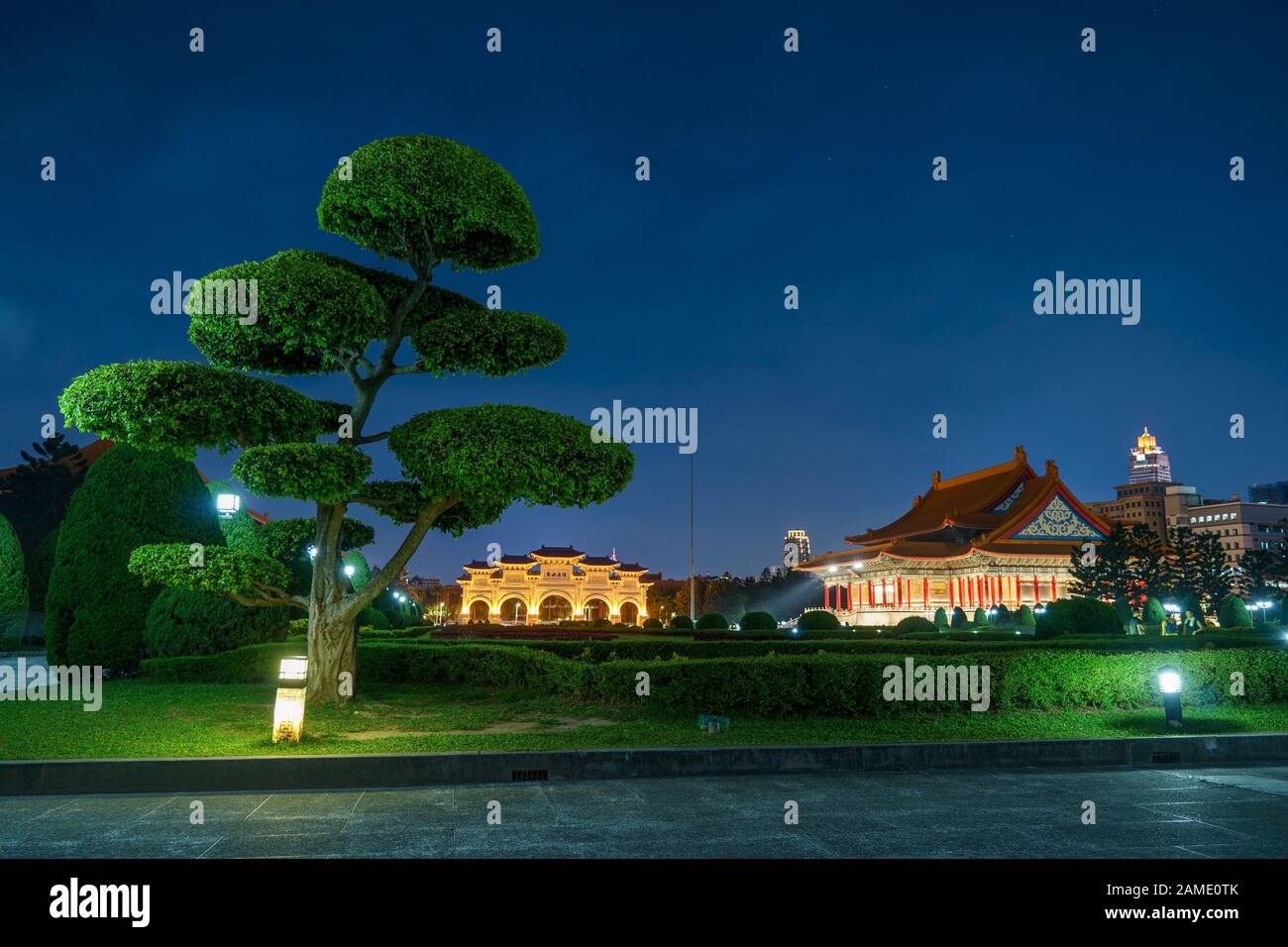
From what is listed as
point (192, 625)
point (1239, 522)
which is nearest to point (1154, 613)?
point (192, 625)

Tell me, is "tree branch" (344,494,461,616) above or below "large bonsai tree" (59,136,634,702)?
below

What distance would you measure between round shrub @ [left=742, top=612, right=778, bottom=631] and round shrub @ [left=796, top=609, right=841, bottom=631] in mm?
1592

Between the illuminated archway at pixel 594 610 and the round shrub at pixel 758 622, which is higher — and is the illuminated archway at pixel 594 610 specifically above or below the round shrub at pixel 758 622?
below

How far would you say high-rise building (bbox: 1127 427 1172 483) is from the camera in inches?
6786

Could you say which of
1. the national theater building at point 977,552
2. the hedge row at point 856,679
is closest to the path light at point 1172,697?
the hedge row at point 856,679

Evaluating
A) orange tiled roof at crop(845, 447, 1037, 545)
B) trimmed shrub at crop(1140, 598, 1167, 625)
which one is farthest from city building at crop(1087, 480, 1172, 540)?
trimmed shrub at crop(1140, 598, 1167, 625)

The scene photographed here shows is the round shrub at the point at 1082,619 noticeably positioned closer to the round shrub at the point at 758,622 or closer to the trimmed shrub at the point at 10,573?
the round shrub at the point at 758,622

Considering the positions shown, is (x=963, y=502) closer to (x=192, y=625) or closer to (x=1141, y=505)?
(x=192, y=625)

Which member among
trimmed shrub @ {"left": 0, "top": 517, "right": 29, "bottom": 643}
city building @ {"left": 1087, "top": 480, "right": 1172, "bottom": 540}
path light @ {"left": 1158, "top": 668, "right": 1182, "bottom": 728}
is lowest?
path light @ {"left": 1158, "top": 668, "right": 1182, "bottom": 728}

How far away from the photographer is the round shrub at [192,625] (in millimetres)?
18219

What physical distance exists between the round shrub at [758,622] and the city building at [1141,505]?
13265 centimetres

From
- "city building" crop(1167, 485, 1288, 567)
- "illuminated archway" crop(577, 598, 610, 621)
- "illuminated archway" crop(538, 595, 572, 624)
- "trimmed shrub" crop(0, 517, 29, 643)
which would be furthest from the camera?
"city building" crop(1167, 485, 1288, 567)

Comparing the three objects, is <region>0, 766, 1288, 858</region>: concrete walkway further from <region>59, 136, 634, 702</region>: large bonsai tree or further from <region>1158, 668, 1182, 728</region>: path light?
<region>59, 136, 634, 702</region>: large bonsai tree

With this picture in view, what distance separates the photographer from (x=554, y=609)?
10231 centimetres
